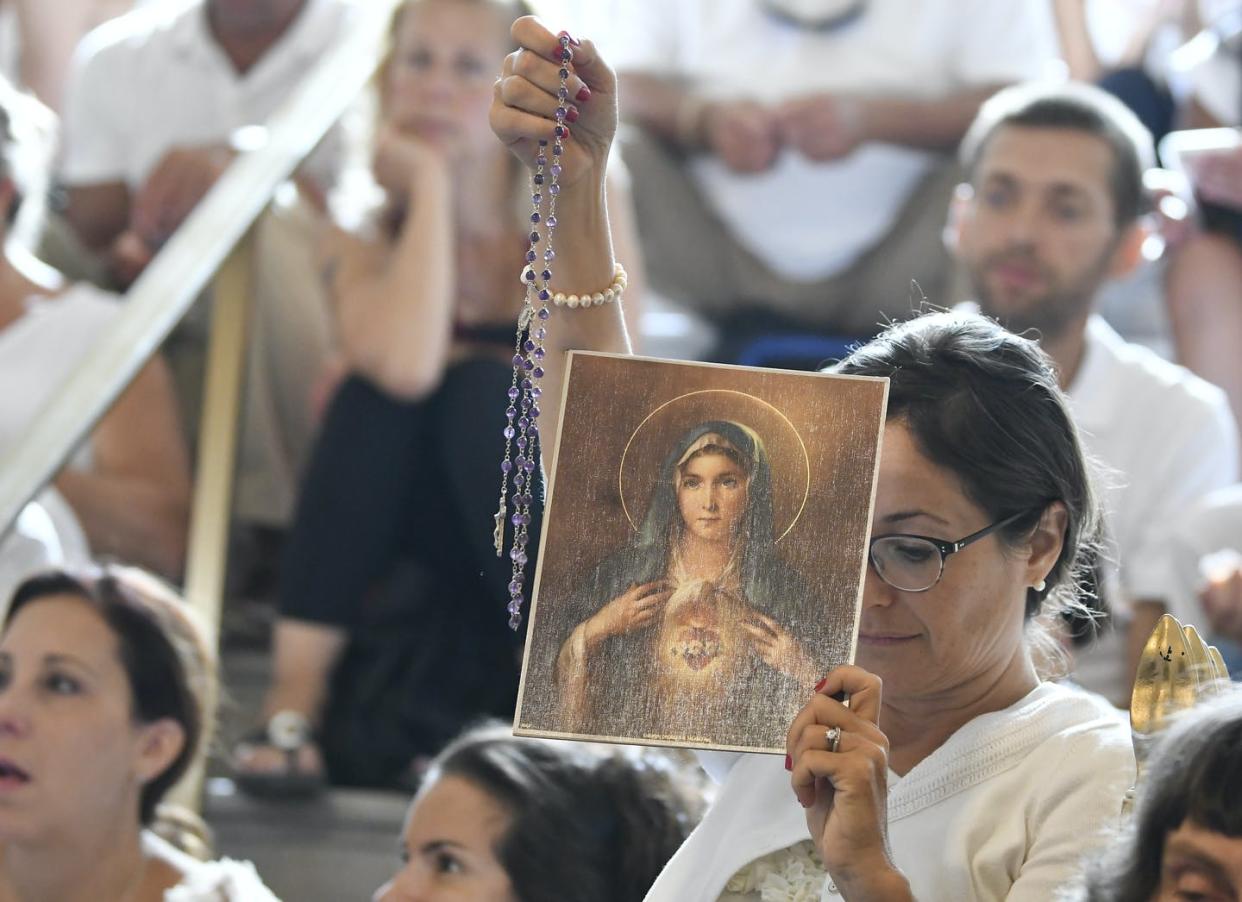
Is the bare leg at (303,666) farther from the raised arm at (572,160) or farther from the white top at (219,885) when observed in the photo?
the raised arm at (572,160)

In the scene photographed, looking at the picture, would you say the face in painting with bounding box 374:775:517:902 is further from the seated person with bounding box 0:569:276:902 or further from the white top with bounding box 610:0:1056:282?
the white top with bounding box 610:0:1056:282

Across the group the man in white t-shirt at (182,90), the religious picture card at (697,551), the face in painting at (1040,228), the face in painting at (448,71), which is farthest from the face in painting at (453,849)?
the man in white t-shirt at (182,90)

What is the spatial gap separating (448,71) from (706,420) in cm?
189

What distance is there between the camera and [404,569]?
2.79 meters

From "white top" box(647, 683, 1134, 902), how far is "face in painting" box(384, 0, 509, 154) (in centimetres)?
181

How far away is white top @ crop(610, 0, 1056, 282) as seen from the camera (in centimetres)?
338

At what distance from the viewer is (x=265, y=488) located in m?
3.12

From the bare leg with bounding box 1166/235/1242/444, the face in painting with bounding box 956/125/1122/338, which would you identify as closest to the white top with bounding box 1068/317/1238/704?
the face in painting with bounding box 956/125/1122/338

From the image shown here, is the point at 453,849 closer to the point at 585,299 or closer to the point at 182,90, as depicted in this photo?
the point at 585,299

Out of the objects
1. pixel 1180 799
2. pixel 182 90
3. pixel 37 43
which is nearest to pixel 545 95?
pixel 1180 799

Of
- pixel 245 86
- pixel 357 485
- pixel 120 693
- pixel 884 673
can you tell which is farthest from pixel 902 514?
pixel 245 86

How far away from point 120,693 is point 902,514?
1153 mm

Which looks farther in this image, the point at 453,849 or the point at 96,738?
the point at 96,738

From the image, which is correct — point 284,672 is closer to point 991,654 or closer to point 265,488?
point 265,488
